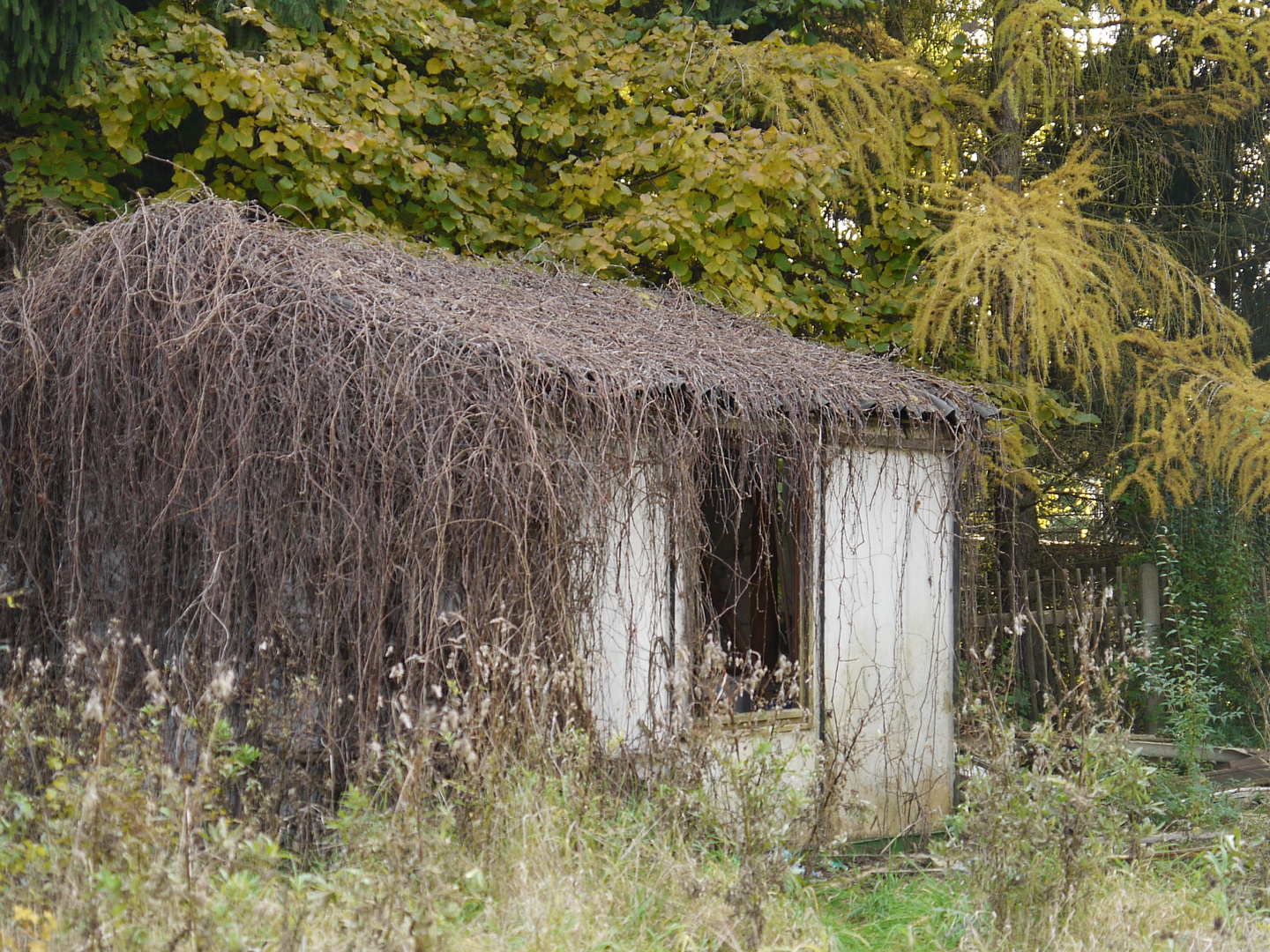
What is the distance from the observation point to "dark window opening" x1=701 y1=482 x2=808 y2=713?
6.08 meters

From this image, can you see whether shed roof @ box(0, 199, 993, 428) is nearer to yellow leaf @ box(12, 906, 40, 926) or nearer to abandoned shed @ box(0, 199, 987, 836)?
abandoned shed @ box(0, 199, 987, 836)

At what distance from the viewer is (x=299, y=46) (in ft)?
28.5

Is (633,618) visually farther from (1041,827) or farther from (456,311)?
(1041,827)

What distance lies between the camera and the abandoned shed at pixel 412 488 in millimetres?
4727

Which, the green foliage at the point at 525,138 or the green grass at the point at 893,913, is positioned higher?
the green foliage at the point at 525,138

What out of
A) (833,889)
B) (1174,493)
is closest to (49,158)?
(833,889)

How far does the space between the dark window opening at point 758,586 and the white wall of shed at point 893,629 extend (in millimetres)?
276

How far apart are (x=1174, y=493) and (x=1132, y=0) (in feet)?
13.8

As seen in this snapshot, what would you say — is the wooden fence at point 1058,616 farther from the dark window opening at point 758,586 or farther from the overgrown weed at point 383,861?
the overgrown weed at point 383,861

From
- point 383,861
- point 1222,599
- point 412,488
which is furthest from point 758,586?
point 383,861

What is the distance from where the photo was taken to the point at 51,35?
6414 millimetres

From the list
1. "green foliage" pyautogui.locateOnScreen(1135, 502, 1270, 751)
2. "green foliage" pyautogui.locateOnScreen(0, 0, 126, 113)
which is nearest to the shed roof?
"green foliage" pyautogui.locateOnScreen(0, 0, 126, 113)

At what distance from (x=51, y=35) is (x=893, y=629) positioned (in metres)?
5.81

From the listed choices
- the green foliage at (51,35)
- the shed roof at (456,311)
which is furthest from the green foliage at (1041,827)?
the green foliage at (51,35)
